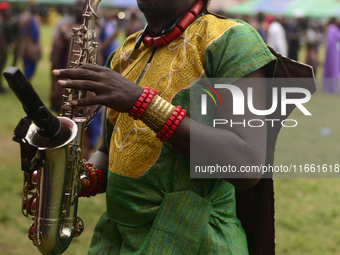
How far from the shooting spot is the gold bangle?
1.63 m

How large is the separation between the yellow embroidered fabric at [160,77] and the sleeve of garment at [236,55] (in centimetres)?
3

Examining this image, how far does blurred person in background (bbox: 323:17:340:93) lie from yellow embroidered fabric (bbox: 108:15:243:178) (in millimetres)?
12789

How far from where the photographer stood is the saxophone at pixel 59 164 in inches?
68.9

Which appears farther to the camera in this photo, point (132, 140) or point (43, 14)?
point (43, 14)

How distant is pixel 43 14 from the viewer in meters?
42.8

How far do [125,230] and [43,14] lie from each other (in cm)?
4405

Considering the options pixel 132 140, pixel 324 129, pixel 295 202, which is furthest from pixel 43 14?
pixel 132 140

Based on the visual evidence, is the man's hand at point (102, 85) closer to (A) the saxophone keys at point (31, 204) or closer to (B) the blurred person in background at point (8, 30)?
(A) the saxophone keys at point (31, 204)

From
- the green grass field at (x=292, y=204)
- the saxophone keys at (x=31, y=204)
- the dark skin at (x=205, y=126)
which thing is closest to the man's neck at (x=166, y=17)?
the dark skin at (x=205, y=126)

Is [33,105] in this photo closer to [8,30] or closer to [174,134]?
[174,134]

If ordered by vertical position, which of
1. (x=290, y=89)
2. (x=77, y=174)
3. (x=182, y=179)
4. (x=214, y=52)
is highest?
(x=214, y=52)

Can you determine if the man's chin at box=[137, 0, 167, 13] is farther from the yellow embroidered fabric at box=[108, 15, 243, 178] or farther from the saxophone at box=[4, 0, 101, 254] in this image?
the saxophone at box=[4, 0, 101, 254]

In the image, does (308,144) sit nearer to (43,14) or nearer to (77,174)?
(77,174)

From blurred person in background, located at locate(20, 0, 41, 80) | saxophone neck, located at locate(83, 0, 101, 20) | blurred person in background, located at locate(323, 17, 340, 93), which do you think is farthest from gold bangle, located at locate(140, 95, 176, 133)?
blurred person in background, located at locate(323, 17, 340, 93)
